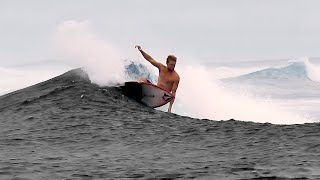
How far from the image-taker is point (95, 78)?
26.0m

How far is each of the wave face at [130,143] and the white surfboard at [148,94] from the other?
2.01ft

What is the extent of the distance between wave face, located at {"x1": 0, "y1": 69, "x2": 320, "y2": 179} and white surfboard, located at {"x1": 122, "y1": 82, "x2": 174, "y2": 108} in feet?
2.01

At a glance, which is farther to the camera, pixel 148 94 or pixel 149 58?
pixel 149 58

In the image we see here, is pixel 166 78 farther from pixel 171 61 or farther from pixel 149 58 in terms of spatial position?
pixel 149 58

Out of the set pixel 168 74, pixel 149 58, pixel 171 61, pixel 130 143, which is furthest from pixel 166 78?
pixel 130 143

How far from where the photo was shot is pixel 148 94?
22281mm

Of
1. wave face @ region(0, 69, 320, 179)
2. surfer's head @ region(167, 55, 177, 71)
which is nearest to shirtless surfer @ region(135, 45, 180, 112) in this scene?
surfer's head @ region(167, 55, 177, 71)

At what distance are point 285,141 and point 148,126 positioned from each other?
5100 millimetres

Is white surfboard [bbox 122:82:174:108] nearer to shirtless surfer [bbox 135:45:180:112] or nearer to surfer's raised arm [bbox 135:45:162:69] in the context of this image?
shirtless surfer [bbox 135:45:180:112]

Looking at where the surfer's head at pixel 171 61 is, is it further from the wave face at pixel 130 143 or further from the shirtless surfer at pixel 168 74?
the wave face at pixel 130 143

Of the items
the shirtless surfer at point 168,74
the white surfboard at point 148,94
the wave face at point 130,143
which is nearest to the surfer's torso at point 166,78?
the shirtless surfer at point 168,74

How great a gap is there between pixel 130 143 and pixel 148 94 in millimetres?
7149

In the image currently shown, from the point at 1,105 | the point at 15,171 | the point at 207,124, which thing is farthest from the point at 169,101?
the point at 15,171

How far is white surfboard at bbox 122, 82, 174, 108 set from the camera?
21.8 metres
